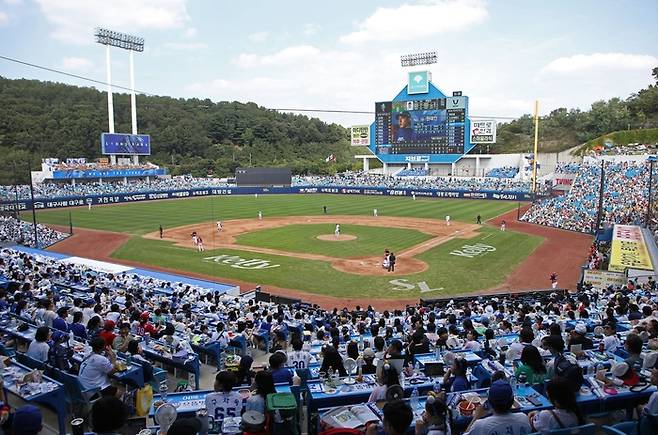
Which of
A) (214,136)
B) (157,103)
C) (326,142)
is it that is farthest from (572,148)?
(157,103)

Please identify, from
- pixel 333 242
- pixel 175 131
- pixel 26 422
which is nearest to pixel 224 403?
pixel 26 422

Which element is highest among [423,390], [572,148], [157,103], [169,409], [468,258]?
[157,103]

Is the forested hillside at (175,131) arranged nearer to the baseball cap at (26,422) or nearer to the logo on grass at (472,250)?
the logo on grass at (472,250)

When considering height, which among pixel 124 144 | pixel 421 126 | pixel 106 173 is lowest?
pixel 106 173

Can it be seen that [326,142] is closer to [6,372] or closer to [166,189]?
[166,189]

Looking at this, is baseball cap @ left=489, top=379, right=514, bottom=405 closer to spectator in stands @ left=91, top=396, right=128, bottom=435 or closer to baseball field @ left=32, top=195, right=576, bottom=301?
spectator in stands @ left=91, top=396, right=128, bottom=435

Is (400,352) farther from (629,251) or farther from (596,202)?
(596,202)
